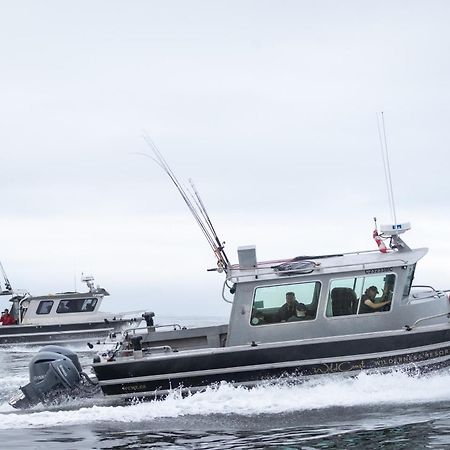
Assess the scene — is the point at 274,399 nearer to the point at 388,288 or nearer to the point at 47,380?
the point at 388,288

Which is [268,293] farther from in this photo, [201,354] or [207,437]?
[207,437]

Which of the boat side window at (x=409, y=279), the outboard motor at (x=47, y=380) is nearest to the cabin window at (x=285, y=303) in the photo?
the boat side window at (x=409, y=279)

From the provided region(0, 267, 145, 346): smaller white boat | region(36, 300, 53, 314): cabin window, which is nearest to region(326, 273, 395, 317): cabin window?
region(0, 267, 145, 346): smaller white boat

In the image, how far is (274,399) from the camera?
13.7 m

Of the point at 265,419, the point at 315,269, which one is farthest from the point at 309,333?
the point at 265,419

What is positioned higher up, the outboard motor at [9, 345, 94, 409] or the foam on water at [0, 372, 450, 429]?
the outboard motor at [9, 345, 94, 409]

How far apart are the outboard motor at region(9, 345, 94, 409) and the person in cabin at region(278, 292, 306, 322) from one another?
155 inches

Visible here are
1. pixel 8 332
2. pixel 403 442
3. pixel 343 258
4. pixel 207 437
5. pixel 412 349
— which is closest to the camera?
pixel 403 442

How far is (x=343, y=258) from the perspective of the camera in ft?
49.5

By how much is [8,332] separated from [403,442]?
→ 27.1 meters

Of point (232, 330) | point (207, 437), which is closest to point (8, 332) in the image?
point (232, 330)

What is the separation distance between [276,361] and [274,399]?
63cm

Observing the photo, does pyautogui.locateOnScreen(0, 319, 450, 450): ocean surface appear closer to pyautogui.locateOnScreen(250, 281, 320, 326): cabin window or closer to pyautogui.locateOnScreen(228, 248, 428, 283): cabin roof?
pyautogui.locateOnScreen(250, 281, 320, 326): cabin window

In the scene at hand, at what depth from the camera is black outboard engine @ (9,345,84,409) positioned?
1473cm
